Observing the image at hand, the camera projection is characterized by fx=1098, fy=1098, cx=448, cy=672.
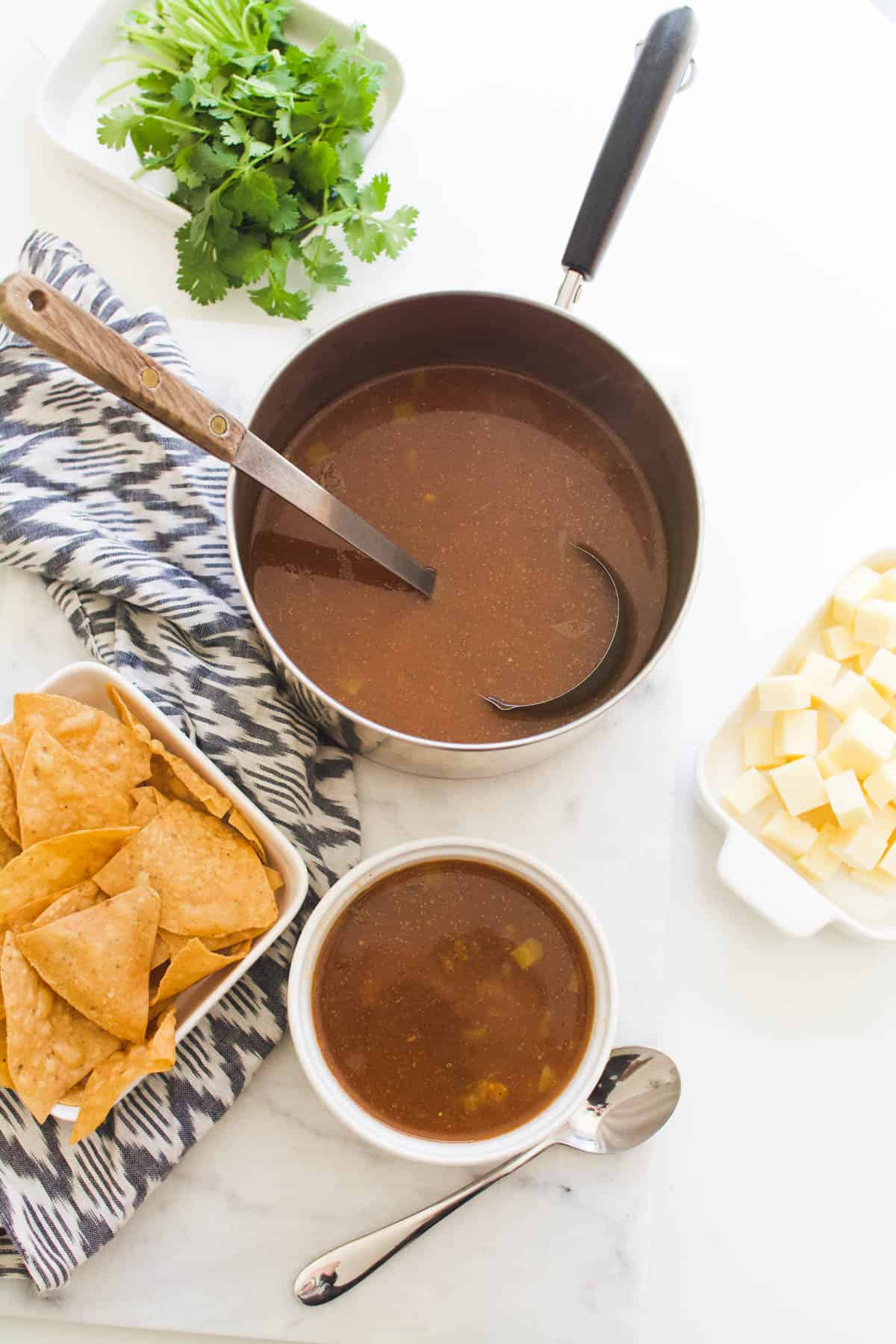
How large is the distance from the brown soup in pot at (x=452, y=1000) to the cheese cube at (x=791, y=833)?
1.10ft

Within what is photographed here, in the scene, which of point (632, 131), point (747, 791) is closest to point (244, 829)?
point (747, 791)

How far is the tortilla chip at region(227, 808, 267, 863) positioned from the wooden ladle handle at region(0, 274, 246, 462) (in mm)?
411

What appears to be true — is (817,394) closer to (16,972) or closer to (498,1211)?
(498,1211)

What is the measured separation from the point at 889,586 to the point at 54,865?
1126 millimetres

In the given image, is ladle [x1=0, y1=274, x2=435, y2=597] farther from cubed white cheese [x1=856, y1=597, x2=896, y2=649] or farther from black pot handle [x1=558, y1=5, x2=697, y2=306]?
cubed white cheese [x1=856, y1=597, x2=896, y2=649]

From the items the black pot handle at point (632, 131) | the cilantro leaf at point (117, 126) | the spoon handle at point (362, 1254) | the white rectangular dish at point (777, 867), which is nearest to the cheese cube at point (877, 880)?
the white rectangular dish at point (777, 867)

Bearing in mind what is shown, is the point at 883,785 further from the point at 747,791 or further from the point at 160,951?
the point at 160,951

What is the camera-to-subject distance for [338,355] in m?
1.35

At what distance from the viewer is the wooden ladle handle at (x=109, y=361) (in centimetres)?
93

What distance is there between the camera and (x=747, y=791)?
1.46 m

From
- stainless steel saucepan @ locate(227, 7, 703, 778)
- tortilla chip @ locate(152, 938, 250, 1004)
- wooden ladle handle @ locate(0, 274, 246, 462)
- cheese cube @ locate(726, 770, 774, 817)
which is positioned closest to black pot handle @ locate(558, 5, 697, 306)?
stainless steel saucepan @ locate(227, 7, 703, 778)

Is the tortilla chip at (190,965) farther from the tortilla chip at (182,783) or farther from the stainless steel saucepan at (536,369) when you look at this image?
the stainless steel saucepan at (536,369)

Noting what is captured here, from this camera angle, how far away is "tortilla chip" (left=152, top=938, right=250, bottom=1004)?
1.18 m

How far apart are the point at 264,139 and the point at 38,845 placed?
3.18 feet
